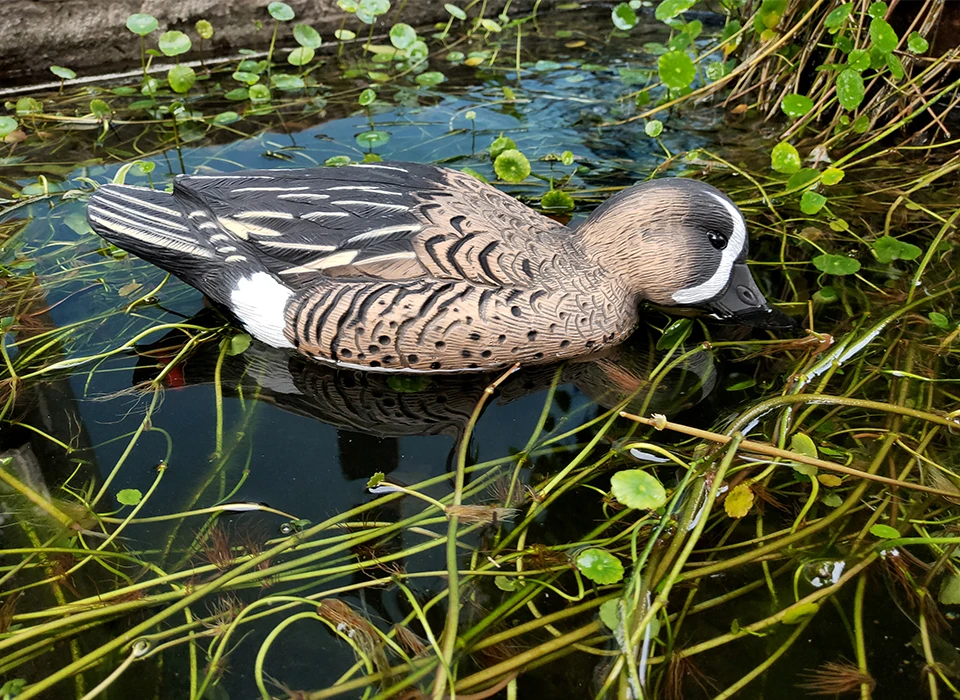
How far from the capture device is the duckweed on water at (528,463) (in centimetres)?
200

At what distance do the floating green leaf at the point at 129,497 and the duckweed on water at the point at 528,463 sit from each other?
0.4 inches

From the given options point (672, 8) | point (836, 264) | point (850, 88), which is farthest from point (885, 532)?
point (672, 8)

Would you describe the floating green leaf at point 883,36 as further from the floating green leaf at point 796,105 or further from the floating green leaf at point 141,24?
the floating green leaf at point 141,24

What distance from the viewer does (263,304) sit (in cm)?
295

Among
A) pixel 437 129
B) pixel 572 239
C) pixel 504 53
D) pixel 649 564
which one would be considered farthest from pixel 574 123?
pixel 649 564

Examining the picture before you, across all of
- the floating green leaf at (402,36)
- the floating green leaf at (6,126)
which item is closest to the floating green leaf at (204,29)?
the floating green leaf at (402,36)

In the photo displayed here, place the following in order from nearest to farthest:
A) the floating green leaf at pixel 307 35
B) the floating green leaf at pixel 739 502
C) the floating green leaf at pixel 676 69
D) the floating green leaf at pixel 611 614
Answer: the floating green leaf at pixel 611 614, the floating green leaf at pixel 739 502, the floating green leaf at pixel 676 69, the floating green leaf at pixel 307 35

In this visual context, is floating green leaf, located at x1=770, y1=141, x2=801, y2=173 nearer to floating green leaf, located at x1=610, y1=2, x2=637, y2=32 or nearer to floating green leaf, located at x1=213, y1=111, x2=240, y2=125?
floating green leaf, located at x1=610, y1=2, x2=637, y2=32

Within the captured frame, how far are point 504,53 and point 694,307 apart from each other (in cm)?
319

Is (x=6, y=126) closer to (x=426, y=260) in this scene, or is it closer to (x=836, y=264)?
(x=426, y=260)

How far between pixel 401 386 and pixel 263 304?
599 mm

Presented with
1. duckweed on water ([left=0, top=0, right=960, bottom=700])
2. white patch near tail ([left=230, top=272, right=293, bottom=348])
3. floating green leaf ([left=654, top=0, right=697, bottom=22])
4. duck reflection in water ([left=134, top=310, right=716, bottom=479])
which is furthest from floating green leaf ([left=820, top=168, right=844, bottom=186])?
white patch near tail ([left=230, top=272, right=293, bottom=348])

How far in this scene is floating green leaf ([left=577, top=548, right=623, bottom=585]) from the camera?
80.4 inches

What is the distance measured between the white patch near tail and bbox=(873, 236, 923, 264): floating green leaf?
2412mm
